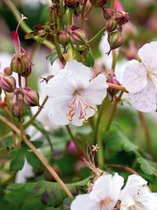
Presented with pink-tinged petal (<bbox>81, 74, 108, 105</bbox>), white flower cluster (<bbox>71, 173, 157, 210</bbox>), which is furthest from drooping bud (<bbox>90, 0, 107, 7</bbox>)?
white flower cluster (<bbox>71, 173, 157, 210</bbox>)

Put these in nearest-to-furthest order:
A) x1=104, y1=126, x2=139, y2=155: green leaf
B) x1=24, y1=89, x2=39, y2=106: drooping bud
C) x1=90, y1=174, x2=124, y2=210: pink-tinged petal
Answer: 1. x1=90, y1=174, x2=124, y2=210: pink-tinged petal
2. x1=24, y1=89, x2=39, y2=106: drooping bud
3. x1=104, y1=126, x2=139, y2=155: green leaf

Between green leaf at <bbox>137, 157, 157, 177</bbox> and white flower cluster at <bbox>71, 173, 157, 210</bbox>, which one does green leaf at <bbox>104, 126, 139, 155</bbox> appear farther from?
white flower cluster at <bbox>71, 173, 157, 210</bbox>

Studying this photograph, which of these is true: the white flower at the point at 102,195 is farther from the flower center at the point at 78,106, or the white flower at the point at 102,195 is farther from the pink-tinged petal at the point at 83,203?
the flower center at the point at 78,106

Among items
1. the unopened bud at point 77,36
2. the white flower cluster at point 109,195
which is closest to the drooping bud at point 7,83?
the unopened bud at point 77,36

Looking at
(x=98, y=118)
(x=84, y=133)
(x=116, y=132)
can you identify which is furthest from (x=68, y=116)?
(x=84, y=133)

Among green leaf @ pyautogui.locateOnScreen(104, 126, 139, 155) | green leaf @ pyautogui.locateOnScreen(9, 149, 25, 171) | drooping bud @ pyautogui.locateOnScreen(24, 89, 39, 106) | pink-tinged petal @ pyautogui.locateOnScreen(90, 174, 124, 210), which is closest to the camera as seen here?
pink-tinged petal @ pyautogui.locateOnScreen(90, 174, 124, 210)
